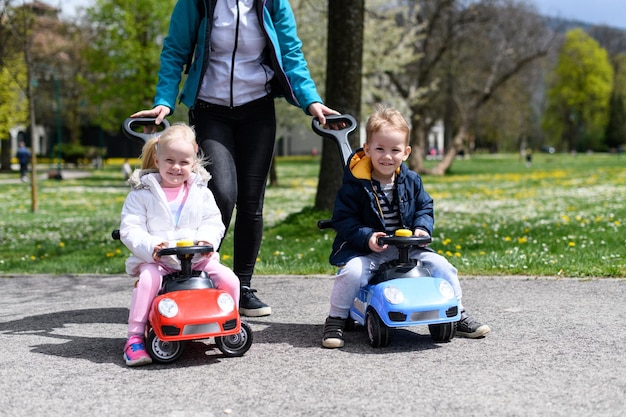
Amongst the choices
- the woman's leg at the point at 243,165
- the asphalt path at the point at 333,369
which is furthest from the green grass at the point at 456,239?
the woman's leg at the point at 243,165

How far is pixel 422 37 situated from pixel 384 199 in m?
26.5

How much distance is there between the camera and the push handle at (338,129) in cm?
460

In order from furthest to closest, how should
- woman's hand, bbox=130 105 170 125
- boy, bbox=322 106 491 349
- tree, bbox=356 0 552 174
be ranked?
tree, bbox=356 0 552 174 → woman's hand, bbox=130 105 170 125 → boy, bbox=322 106 491 349

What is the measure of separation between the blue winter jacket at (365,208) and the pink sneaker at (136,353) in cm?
121

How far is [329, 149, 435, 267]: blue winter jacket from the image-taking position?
166 inches

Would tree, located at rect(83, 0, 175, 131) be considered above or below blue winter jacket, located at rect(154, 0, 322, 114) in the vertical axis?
above

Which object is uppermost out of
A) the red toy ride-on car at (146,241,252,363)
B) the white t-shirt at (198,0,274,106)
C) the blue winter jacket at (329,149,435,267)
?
the white t-shirt at (198,0,274,106)

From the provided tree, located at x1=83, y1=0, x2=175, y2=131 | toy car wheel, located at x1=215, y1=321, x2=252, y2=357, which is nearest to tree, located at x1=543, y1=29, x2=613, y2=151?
tree, located at x1=83, y1=0, x2=175, y2=131

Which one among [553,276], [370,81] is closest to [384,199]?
[553,276]

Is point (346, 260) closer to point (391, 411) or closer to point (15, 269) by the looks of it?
point (391, 411)

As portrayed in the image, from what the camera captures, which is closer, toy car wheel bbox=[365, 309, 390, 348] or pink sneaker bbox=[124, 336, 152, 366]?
pink sneaker bbox=[124, 336, 152, 366]

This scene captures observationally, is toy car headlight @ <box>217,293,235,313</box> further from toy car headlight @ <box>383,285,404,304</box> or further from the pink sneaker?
toy car headlight @ <box>383,285,404,304</box>

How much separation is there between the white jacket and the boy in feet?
2.37

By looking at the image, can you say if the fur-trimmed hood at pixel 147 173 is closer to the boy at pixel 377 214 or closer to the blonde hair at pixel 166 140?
the blonde hair at pixel 166 140
